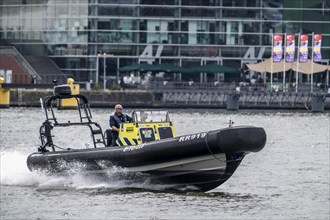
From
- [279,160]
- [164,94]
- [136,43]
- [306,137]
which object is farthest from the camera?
A: [136,43]

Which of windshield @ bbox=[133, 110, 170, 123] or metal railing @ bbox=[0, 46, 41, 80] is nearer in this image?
windshield @ bbox=[133, 110, 170, 123]

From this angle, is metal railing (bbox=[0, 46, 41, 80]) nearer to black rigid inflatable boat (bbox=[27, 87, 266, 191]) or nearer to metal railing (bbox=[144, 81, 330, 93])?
metal railing (bbox=[144, 81, 330, 93])

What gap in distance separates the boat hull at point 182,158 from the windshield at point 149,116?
4.27ft

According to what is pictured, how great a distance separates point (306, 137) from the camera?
175 feet

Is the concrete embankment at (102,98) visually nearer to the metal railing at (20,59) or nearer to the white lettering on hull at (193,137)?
the metal railing at (20,59)

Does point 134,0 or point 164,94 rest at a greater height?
point 134,0

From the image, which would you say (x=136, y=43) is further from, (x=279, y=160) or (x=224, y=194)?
(x=224, y=194)

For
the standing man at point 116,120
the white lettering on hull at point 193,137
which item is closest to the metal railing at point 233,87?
the standing man at point 116,120

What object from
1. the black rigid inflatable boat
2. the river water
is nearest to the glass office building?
the river water

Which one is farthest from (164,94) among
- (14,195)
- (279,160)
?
(14,195)

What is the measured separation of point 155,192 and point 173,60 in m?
74.4

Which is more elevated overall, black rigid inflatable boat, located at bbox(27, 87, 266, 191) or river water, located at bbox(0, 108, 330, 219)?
black rigid inflatable boat, located at bbox(27, 87, 266, 191)

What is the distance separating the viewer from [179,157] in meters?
28.2

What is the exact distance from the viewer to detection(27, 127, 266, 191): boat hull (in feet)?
89.0
